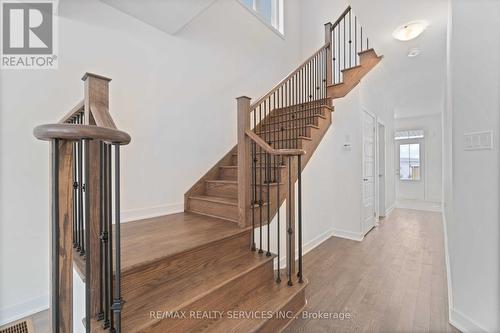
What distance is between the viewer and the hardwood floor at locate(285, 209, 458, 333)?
173cm

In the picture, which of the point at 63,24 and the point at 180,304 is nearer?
the point at 180,304

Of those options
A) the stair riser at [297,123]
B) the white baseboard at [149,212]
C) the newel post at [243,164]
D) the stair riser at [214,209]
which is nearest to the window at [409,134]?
the stair riser at [297,123]

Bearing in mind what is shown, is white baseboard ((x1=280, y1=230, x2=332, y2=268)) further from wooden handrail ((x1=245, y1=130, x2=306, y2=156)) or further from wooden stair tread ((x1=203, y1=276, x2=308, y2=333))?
wooden handrail ((x1=245, y1=130, x2=306, y2=156))

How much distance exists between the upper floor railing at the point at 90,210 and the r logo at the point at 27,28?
0.97 m

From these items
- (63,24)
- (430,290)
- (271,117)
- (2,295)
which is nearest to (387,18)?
(271,117)

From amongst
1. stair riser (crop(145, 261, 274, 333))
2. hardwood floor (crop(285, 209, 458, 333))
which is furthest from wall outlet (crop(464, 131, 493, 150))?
stair riser (crop(145, 261, 274, 333))

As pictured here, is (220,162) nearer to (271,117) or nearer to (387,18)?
(271,117)

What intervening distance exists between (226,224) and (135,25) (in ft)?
7.49

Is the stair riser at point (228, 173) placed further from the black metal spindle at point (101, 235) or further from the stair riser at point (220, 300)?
the black metal spindle at point (101, 235)

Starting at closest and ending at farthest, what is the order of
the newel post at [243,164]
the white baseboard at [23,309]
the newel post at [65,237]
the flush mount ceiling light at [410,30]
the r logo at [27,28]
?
the newel post at [65,237] < the white baseboard at [23,309] < the r logo at [27,28] < the newel post at [243,164] < the flush mount ceiling light at [410,30]

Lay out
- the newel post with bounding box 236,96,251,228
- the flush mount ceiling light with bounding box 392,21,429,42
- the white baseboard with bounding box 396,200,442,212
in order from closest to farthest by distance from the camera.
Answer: the newel post with bounding box 236,96,251,228, the flush mount ceiling light with bounding box 392,21,429,42, the white baseboard with bounding box 396,200,442,212

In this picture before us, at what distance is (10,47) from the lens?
6.12 feet

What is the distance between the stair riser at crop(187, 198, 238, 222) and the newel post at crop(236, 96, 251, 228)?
0.22 metres

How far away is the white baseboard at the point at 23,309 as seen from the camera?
1710 mm
